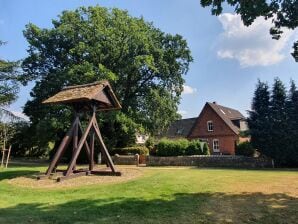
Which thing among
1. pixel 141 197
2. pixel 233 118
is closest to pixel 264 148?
pixel 141 197

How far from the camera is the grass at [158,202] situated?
29.9ft


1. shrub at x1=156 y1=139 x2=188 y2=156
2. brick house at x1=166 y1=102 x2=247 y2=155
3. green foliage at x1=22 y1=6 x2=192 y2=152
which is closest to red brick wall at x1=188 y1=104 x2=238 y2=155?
brick house at x1=166 y1=102 x2=247 y2=155

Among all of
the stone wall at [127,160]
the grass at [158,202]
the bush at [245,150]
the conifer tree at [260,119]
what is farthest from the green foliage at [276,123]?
the grass at [158,202]

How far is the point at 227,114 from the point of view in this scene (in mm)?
57344

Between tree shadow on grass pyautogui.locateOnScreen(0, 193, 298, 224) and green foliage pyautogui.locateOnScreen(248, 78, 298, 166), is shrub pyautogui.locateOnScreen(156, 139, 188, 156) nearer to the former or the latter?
green foliage pyautogui.locateOnScreen(248, 78, 298, 166)

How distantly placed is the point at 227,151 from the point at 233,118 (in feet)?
25.2

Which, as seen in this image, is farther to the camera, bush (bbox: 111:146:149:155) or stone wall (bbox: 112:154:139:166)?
bush (bbox: 111:146:149:155)

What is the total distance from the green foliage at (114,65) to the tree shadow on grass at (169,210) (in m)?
23.3

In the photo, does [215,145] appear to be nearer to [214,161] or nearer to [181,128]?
[181,128]

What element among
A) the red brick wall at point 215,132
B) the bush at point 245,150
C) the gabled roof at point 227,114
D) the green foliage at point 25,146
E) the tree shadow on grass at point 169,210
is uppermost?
the gabled roof at point 227,114

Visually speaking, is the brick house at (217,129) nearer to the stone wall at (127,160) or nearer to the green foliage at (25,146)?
the stone wall at (127,160)

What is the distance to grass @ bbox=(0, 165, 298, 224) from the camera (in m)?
9.12

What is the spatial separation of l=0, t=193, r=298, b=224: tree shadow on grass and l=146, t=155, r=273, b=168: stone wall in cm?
1584

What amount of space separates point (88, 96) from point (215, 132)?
36.9 meters
